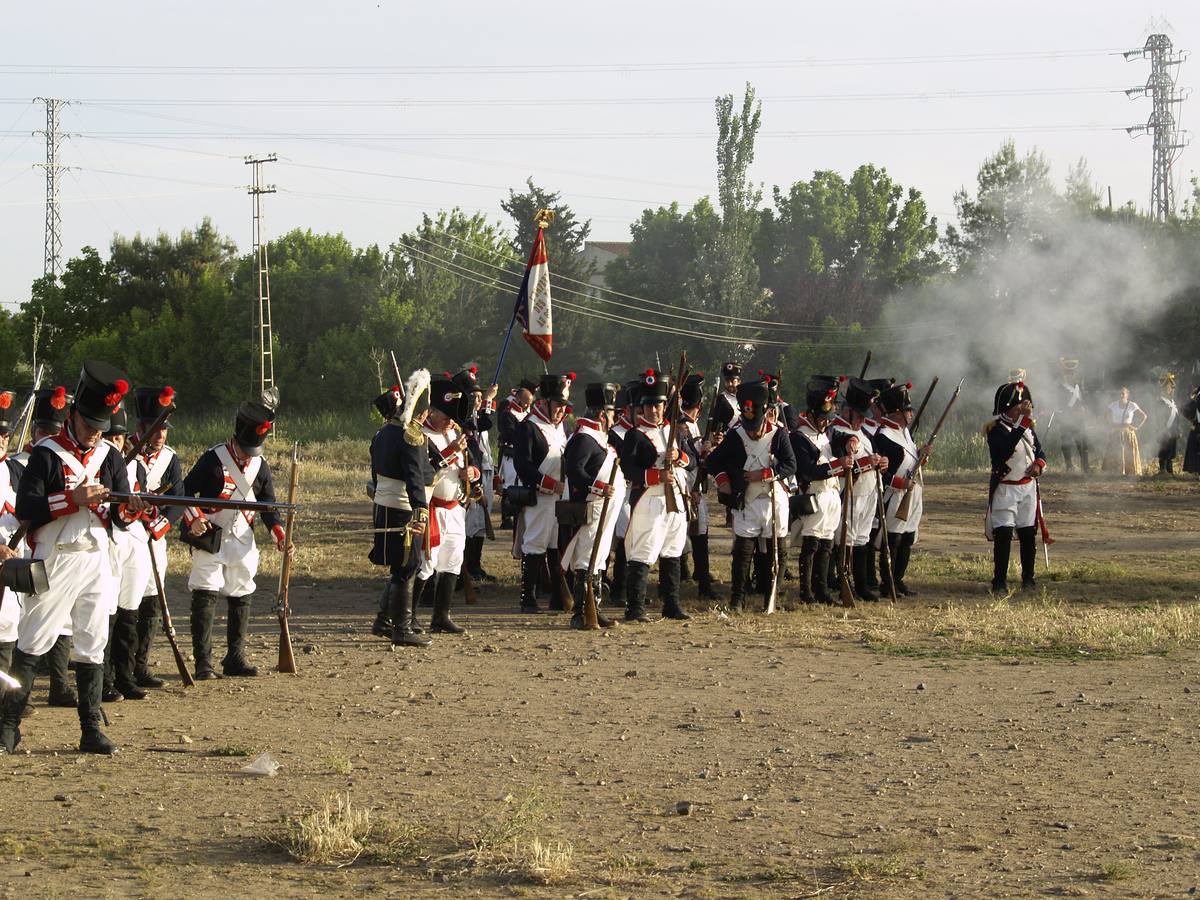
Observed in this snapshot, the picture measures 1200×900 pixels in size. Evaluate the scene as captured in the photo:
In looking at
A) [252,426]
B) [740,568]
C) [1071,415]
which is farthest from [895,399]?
[1071,415]

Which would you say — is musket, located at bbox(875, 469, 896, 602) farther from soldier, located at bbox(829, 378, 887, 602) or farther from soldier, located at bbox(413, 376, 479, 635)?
soldier, located at bbox(413, 376, 479, 635)

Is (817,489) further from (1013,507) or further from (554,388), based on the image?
(554,388)

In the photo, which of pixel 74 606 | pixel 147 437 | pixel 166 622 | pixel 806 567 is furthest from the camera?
pixel 806 567

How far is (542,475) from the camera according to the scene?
14102 millimetres

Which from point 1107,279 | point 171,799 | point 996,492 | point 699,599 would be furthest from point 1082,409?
point 171,799

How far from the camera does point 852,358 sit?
54625 millimetres

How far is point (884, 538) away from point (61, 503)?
8.48 metres

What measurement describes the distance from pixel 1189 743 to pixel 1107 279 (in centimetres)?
2502

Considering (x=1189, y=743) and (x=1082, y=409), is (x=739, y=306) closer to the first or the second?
(x=1082, y=409)

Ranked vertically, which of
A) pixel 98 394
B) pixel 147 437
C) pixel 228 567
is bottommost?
pixel 228 567

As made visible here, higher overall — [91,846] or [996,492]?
[996,492]

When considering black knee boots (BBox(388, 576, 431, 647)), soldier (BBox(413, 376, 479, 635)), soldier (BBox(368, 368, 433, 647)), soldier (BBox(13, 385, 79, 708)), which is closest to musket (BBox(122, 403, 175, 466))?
soldier (BBox(13, 385, 79, 708))

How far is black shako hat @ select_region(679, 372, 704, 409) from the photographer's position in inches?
600

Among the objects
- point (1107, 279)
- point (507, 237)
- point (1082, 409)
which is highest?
point (507, 237)
